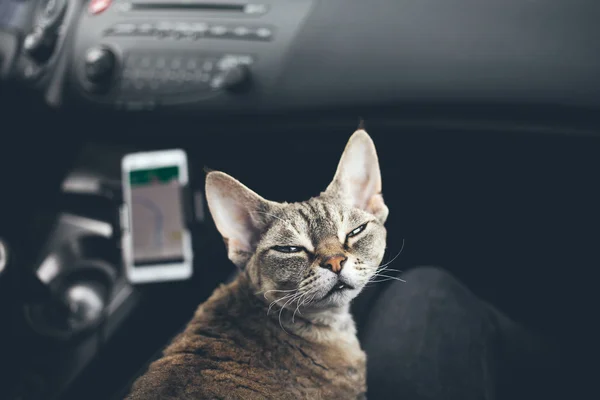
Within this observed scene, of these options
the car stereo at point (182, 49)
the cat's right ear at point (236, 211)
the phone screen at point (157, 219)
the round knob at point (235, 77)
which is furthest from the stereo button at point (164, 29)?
the cat's right ear at point (236, 211)

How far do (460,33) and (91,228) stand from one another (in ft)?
2.09

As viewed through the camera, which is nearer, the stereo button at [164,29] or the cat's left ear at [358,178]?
the cat's left ear at [358,178]

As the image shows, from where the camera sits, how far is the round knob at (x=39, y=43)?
3.12ft

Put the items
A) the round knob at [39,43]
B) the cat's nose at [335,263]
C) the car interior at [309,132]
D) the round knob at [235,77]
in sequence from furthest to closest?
the round knob at [39,43], the round knob at [235,77], the car interior at [309,132], the cat's nose at [335,263]

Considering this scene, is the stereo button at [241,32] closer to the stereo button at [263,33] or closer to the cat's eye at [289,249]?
the stereo button at [263,33]

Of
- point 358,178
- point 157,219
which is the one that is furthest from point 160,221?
point 358,178

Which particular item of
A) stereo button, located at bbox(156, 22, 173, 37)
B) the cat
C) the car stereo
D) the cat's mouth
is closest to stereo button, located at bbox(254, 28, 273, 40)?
the car stereo

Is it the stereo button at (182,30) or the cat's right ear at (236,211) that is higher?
the stereo button at (182,30)

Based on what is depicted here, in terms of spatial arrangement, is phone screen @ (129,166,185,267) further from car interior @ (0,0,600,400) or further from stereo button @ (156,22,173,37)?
stereo button @ (156,22,173,37)

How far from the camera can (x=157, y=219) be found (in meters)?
0.79

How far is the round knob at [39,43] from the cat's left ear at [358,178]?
610 mm

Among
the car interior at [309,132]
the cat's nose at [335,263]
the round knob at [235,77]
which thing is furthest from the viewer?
the round knob at [235,77]

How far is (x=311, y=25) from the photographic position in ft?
2.71

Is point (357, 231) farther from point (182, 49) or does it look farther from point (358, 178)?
point (182, 49)
